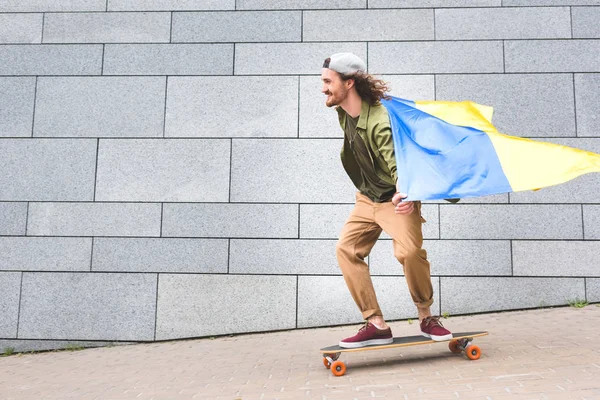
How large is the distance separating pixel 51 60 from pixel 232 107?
2379 millimetres

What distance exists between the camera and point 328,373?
152 inches

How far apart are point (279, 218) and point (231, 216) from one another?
57cm

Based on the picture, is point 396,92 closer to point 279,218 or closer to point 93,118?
point 279,218

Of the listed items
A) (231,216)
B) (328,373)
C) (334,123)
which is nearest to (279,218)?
(231,216)

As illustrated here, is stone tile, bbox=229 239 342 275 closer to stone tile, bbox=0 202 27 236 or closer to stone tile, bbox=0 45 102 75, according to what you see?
stone tile, bbox=0 202 27 236

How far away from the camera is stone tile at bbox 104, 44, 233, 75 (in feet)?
20.5

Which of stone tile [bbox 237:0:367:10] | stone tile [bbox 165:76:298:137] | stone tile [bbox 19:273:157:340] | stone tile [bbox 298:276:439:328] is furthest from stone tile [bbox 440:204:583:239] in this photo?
stone tile [bbox 19:273:157:340]

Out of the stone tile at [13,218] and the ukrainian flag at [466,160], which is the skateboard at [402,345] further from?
the stone tile at [13,218]

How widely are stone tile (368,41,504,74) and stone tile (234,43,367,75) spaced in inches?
9.6

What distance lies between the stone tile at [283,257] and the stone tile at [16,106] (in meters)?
3.00

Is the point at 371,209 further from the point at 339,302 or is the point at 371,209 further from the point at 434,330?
the point at 339,302

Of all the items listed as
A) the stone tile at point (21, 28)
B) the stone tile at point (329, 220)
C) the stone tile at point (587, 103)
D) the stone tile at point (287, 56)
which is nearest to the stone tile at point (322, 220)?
the stone tile at point (329, 220)

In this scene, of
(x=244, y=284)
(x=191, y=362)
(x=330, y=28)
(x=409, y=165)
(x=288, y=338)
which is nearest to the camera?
(x=409, y=165)

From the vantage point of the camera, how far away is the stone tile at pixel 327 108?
6.13m
